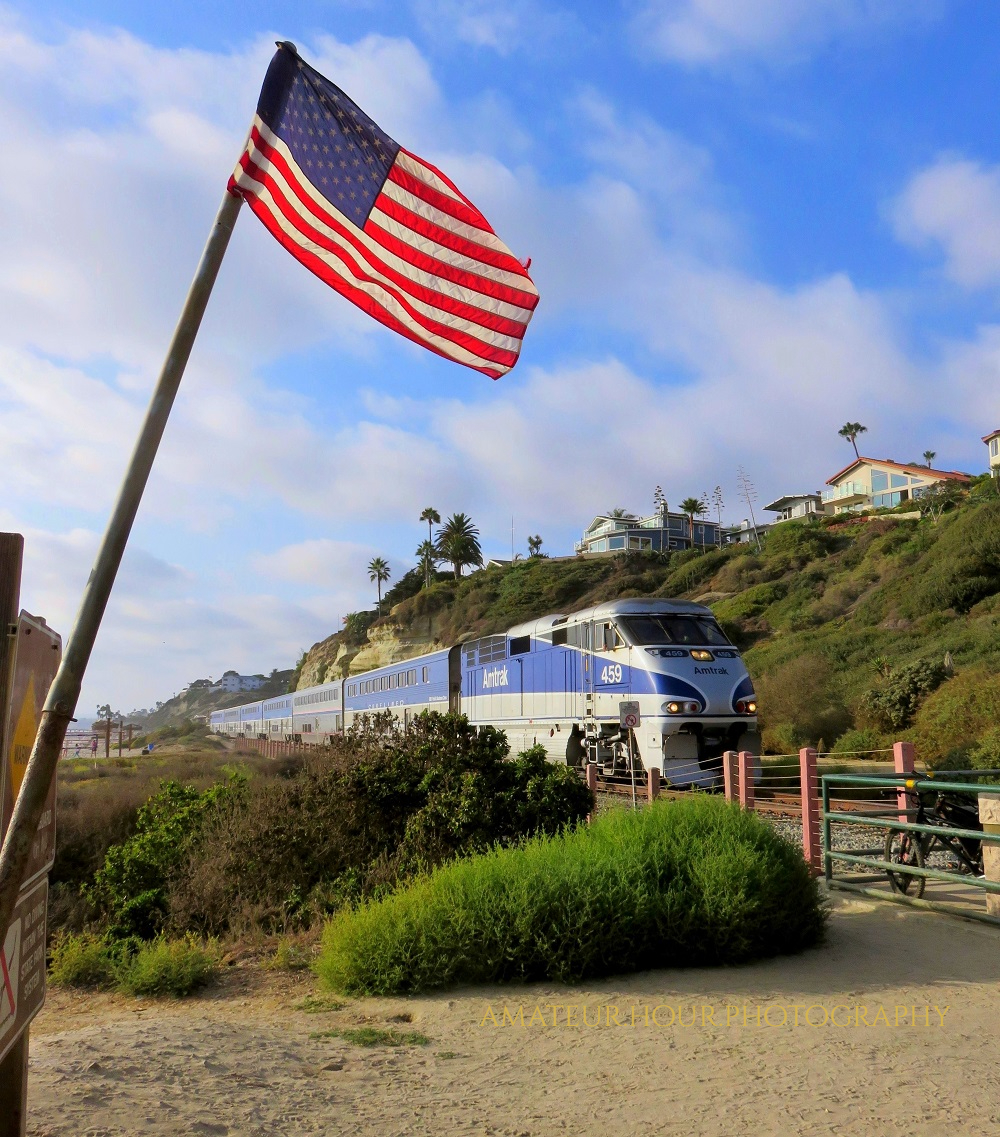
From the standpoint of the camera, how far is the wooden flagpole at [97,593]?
10.0 ft

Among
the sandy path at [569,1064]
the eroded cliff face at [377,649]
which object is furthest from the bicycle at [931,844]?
the eroded cliff face at [377,649]

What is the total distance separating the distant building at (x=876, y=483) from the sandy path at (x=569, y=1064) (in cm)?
7834

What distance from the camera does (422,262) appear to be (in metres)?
4.95

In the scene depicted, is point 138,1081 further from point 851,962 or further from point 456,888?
point 851,962

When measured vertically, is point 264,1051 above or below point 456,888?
below

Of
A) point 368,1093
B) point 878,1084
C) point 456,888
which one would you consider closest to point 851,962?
point 878,1084

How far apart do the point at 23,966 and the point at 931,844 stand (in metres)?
7.83

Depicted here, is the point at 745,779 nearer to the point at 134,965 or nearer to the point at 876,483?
the point at 134,965

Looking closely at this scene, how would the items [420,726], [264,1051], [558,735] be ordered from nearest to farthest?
1. [264,1051]
2. [420,726]
3. [558,735]

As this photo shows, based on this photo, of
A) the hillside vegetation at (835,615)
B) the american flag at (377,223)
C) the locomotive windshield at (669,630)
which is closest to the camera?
the american flag at (377,223)

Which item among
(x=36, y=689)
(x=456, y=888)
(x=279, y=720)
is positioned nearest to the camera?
(x=36, y=689)

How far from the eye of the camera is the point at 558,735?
2053cm

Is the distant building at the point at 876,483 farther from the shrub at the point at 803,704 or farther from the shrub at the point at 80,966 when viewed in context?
the shrub at the point at 80,966

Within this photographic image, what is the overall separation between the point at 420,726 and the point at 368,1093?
575 centimetres
